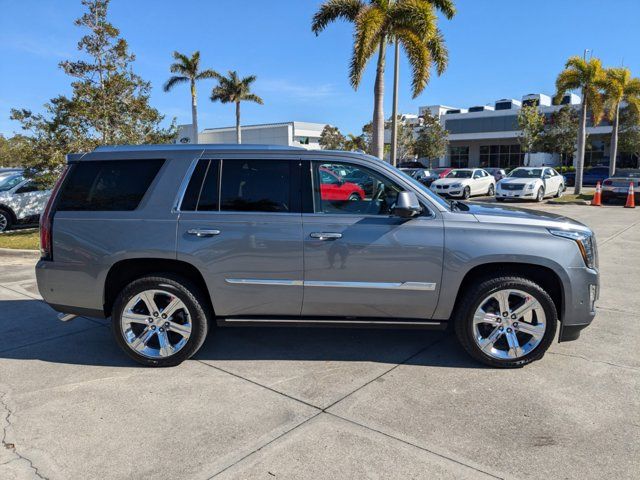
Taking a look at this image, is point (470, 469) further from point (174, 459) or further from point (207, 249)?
point (207, 249)

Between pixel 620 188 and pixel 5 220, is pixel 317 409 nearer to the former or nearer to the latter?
pixel 5 220

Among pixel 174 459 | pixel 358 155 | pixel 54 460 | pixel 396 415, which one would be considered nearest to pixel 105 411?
pixel 54 460

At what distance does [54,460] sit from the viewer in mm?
2887

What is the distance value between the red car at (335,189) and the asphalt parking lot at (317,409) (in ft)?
4.78

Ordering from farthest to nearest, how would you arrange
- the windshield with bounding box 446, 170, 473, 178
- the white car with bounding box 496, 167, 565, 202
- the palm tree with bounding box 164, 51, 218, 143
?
1. the palm tree with bounding box 164, 51, 218, 143
2. the windshield with bounding box 446, 170, 473, 178
3. the white car with bounding box 496, 167, 565, 202

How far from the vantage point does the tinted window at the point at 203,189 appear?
4.15 metres

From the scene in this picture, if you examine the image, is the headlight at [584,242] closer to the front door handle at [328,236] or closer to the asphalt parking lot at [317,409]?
the asphalt parking lot at [317,409]

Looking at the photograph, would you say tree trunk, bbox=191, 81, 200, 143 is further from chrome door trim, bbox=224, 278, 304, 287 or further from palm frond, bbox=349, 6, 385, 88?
chrome door trim, bbox=224, 278, 304, 287

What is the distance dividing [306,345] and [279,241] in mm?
1265

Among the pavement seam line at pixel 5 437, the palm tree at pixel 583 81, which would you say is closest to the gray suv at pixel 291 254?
the pavement seam line at pixel 5 437

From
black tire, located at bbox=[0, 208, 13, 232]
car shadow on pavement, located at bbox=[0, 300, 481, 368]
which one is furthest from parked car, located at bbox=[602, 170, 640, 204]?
black tire, located at bbox=[0, 208, 13, 232]

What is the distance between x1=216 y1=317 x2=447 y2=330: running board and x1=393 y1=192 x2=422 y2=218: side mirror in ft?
3.02

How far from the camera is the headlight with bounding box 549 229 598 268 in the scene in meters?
4.00

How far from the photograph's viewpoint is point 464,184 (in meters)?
23.2
